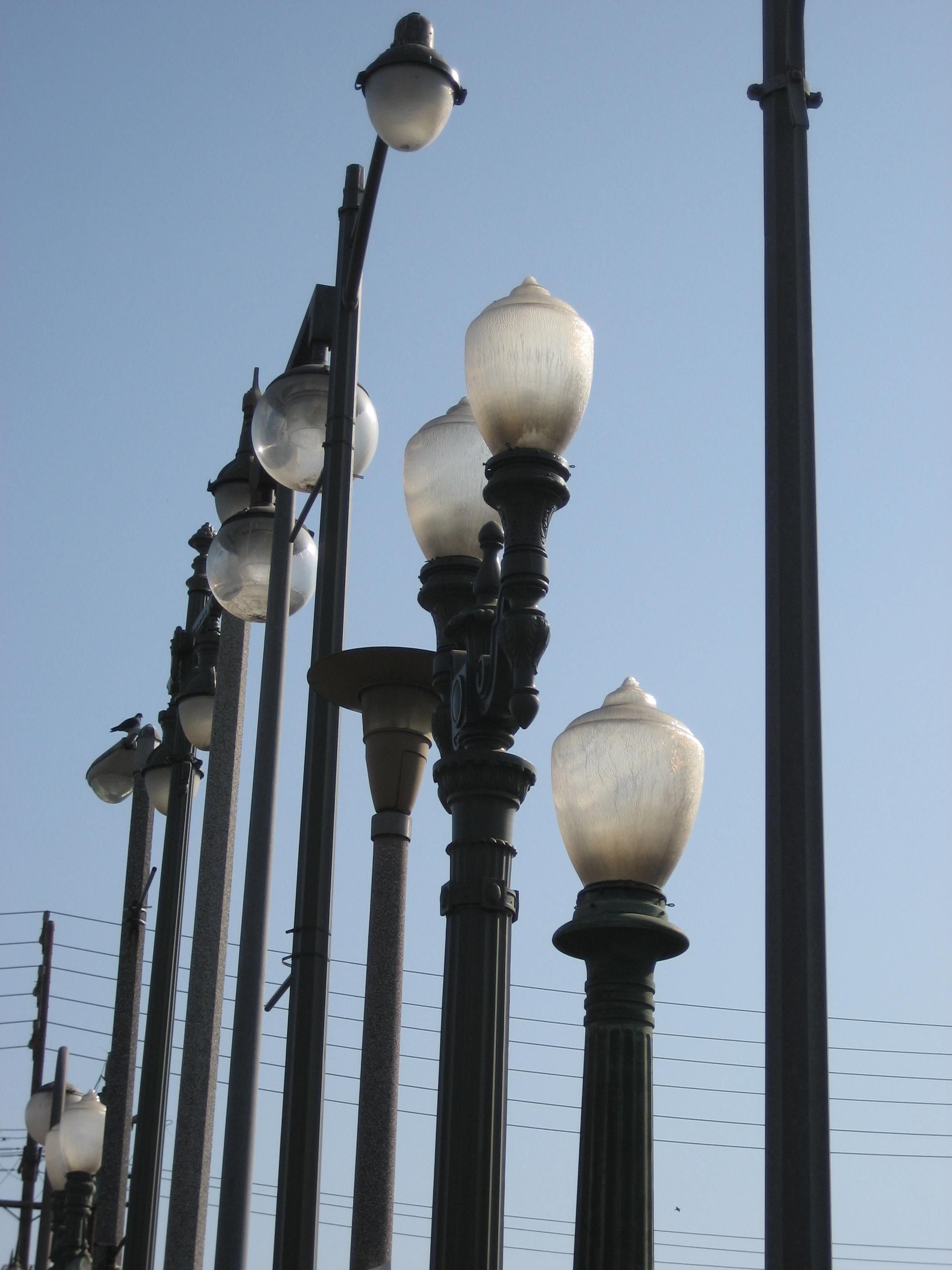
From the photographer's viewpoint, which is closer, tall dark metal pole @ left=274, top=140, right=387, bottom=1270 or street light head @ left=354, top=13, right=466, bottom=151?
tall dark metal pole @ left=274, top=140, right=387, bottom=1270

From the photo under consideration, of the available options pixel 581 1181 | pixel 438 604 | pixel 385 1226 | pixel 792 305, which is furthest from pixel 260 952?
pixel 792 305

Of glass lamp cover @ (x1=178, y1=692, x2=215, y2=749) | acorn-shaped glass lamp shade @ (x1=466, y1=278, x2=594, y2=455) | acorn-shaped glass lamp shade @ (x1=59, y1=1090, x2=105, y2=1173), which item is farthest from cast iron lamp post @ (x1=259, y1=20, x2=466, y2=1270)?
acorn-shaped glass lamp shade @ (x1=59, y1=1090, x2=105, y2=1173)

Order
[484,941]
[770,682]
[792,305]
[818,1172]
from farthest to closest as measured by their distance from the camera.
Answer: [484,941], [792,305], [770,682], [818,1172]

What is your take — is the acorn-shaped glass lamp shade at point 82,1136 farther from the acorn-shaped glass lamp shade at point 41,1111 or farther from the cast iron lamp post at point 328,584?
the cast iron lamp post at point 328,584

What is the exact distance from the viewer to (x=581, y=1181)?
5484mm

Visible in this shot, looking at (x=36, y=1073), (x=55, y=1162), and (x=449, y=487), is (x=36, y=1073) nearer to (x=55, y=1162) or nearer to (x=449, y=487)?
(x=55, y=1162)

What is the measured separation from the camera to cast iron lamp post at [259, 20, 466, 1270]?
610cm

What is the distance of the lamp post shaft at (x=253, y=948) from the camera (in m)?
6.66

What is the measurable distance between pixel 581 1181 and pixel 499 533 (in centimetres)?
203

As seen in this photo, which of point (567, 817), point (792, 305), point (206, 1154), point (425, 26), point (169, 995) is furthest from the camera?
point (169, 995)

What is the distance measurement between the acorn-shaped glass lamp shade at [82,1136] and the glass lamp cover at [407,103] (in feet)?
37.2

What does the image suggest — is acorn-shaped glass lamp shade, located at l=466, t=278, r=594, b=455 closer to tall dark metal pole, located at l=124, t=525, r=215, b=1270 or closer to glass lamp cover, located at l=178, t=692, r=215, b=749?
tall dark metal pole, located at l=124, t=525, r=215, b=1270

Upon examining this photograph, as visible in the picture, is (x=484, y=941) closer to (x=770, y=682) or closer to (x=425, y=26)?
(x=770, y=682)

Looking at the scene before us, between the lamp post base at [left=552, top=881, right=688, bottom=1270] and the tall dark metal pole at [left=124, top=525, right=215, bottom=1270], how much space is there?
180 inches
